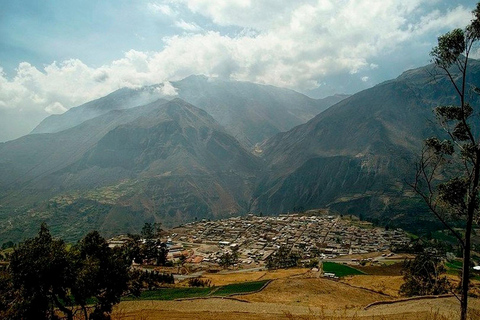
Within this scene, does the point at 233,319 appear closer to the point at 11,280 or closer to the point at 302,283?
the point at 11,280

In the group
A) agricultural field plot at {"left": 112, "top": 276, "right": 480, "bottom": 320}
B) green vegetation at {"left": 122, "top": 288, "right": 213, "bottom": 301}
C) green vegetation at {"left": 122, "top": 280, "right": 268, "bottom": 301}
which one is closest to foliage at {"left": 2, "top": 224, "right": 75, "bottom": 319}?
agricultural field plot at {"left": 112, "top": 276, "right": 480, "bottom": 320}

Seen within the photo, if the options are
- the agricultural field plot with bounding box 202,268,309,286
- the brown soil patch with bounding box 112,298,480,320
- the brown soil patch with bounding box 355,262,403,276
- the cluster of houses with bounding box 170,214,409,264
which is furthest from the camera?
the cluster of houses with bounding box 170,214,409,264

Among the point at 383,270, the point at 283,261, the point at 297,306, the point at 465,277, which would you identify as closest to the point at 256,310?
the point at 297,306

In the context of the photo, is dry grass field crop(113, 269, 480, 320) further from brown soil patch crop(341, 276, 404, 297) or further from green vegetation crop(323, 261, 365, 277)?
green vegetation crop(323, 261, 365, 277)

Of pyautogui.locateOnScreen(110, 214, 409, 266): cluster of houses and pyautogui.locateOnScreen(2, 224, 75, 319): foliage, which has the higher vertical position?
pyautogui.locateOnScreen(2, 224, 75, 319): foliage

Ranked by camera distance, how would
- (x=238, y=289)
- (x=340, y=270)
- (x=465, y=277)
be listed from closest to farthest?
(x=465, y=277) < (x=238, y=289) < (x=340, y=270)

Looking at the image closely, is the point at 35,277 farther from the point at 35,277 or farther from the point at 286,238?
the point at 286,238

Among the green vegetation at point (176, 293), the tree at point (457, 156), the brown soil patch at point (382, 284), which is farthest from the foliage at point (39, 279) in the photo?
the brown soil patch at point (382, 284)

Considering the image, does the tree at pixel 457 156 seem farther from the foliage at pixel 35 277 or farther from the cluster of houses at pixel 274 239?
the cluster of houses at pixel 274 239

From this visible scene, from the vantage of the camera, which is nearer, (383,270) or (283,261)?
(383,270)
